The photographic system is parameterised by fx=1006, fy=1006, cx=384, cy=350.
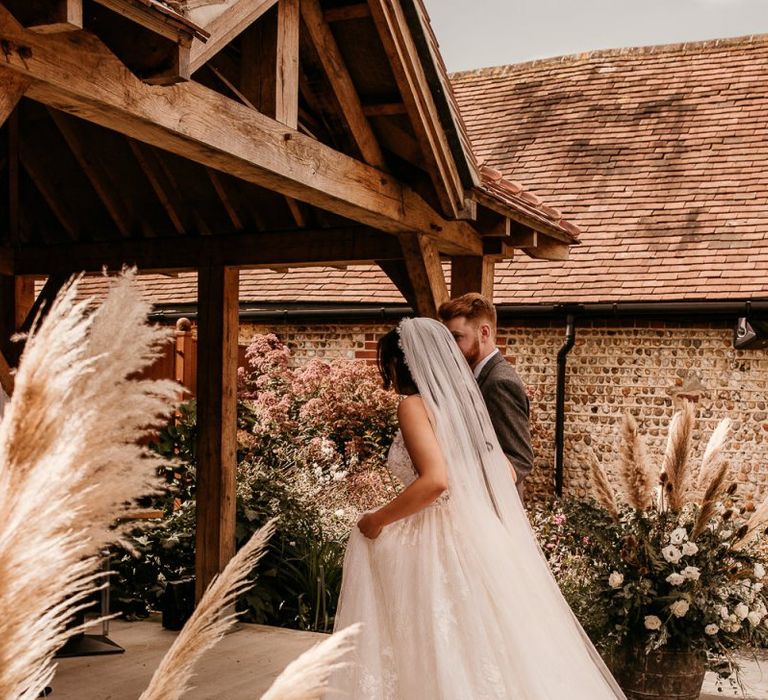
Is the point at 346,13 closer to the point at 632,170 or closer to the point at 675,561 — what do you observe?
the point at 675,561

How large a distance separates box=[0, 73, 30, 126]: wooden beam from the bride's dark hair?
5.53 ft

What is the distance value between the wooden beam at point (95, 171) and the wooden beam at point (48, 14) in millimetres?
→ 3601

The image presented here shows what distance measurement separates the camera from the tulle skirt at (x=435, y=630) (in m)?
3.75

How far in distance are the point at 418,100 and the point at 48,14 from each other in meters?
2.46

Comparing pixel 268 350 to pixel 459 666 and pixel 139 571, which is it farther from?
pixel 459 666

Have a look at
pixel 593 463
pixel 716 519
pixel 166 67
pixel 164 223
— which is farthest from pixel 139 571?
pixel 166 67

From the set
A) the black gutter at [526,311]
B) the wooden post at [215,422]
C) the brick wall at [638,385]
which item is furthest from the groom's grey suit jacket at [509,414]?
the brick wall at [638,385]

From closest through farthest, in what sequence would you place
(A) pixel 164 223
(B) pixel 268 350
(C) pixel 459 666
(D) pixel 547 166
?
(C) pixel 459 666 → (A) pixel 164 223 → (B) pixel 268 350 → (D) pixel 547 166

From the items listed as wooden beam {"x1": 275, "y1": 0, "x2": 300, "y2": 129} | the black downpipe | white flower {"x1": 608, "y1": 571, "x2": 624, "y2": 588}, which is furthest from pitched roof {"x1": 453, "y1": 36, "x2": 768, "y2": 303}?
wooden beam {"x1": 275, "y1": 0, "x2": 300, "y2": 129}

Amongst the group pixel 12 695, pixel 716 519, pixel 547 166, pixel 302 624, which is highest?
pixel 547 166

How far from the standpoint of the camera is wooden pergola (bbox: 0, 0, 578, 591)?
3209 mm

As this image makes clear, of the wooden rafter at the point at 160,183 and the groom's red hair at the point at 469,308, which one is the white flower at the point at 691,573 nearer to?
the groom's red hair at the point at 469,308

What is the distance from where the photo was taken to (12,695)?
0.97 metres

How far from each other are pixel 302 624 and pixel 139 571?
4.12 ft
